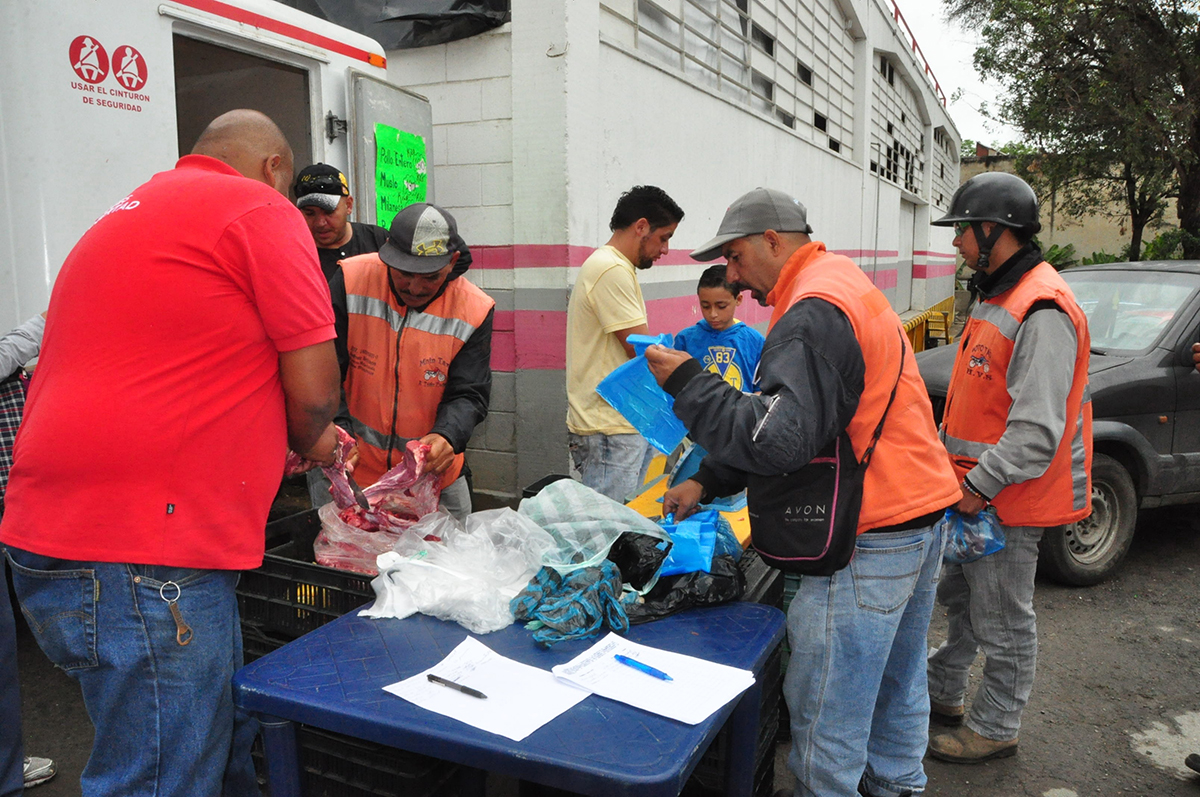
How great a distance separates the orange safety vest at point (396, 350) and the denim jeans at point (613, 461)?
1.17 metres

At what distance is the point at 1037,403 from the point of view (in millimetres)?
2855

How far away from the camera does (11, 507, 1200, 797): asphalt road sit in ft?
10.6

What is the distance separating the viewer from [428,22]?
5.64 m

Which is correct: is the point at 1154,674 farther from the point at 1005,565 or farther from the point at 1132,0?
the point at 1132,0

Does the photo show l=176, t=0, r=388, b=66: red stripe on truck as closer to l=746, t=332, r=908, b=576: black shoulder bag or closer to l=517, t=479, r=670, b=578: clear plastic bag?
l=517, t=479, r=670, b=578: clear plastic bag

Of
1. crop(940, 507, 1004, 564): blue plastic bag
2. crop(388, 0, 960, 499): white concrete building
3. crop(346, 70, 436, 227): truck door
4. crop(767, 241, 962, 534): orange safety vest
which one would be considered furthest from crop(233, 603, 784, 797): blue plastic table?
crop(388, 0, 960, 499): white concrete building

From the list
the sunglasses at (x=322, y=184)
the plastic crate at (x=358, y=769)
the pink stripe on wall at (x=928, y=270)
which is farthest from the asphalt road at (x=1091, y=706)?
the pink stripe on wall at (x=928, y=270)

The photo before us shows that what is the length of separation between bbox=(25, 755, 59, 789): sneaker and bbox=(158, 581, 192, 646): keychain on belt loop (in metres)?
1.81

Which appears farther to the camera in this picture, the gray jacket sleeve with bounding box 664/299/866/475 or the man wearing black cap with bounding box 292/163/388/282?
the man wearing black cap with bounding box 292/163/388/282

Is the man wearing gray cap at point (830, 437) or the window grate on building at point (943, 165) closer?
the man wearing gray cap at point (830, 437)

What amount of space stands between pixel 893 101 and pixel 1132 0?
18.5ft

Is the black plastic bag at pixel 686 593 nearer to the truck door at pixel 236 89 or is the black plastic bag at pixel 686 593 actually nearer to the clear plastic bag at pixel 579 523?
the clear plastic bag at pixel 579 523

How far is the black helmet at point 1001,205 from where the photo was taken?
3.11 m

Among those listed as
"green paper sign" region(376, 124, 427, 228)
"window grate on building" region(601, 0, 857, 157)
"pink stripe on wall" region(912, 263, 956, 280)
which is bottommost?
"green paper sign" region(376, 124, 427, 228)
